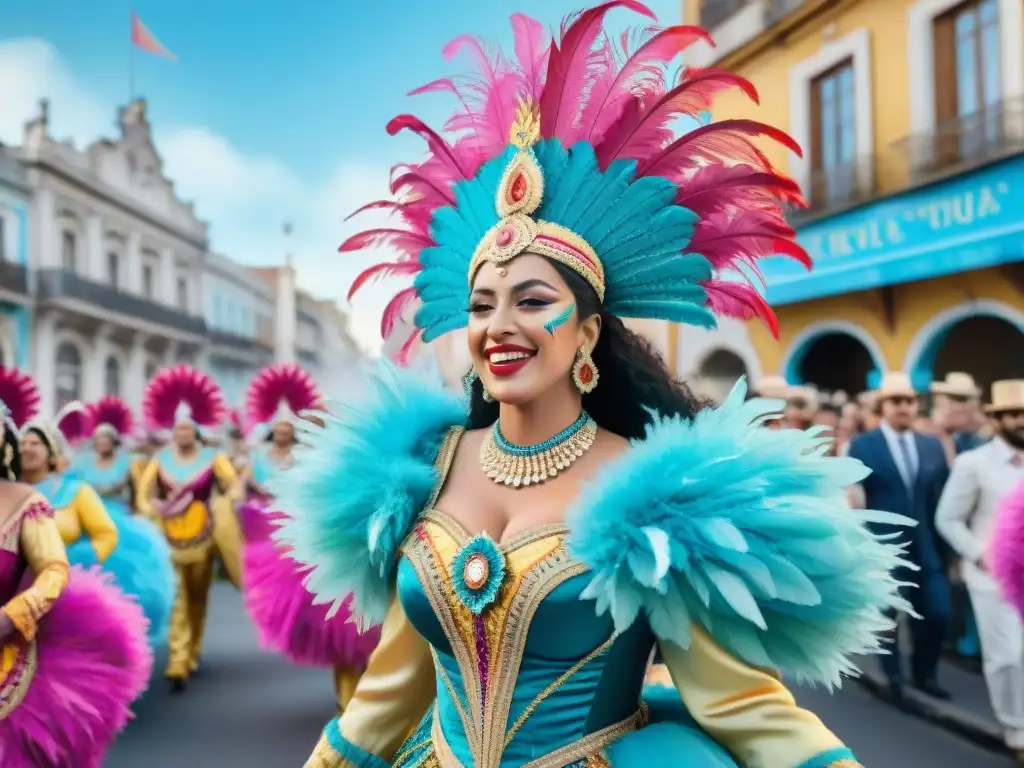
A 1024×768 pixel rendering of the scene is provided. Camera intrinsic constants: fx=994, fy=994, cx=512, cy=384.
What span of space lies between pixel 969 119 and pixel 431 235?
32.8ft

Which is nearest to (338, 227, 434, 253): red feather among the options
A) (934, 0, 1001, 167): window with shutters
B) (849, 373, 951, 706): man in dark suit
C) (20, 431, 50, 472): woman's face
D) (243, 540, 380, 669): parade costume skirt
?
(243, 540, 380, 669): parade costume skirt

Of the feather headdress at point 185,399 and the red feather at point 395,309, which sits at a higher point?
the red feather at point 395,309

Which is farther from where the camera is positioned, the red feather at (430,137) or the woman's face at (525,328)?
the red feather at (430,137)

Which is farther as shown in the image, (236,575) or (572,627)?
(236,575)

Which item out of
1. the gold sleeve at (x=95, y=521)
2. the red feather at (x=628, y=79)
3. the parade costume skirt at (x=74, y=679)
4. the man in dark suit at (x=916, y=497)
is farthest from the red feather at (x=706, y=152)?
the man in dark suit at (x=916, y=497)

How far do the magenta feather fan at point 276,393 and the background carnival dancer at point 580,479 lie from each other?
19.3ft

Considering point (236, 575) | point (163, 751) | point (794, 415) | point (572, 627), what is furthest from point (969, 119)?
point (572, 627)

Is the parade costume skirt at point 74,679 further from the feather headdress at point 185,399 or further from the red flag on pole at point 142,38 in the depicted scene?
the red flag on pole at point 142,38

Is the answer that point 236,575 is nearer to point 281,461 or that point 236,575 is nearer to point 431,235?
point 281,461

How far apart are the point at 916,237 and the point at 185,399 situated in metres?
7.99

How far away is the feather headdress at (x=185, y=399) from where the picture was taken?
320 inches

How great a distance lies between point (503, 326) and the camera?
204 centimetres

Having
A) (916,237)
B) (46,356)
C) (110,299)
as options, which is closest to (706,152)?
(916,237)

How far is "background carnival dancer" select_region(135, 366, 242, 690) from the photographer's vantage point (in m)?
7.43
